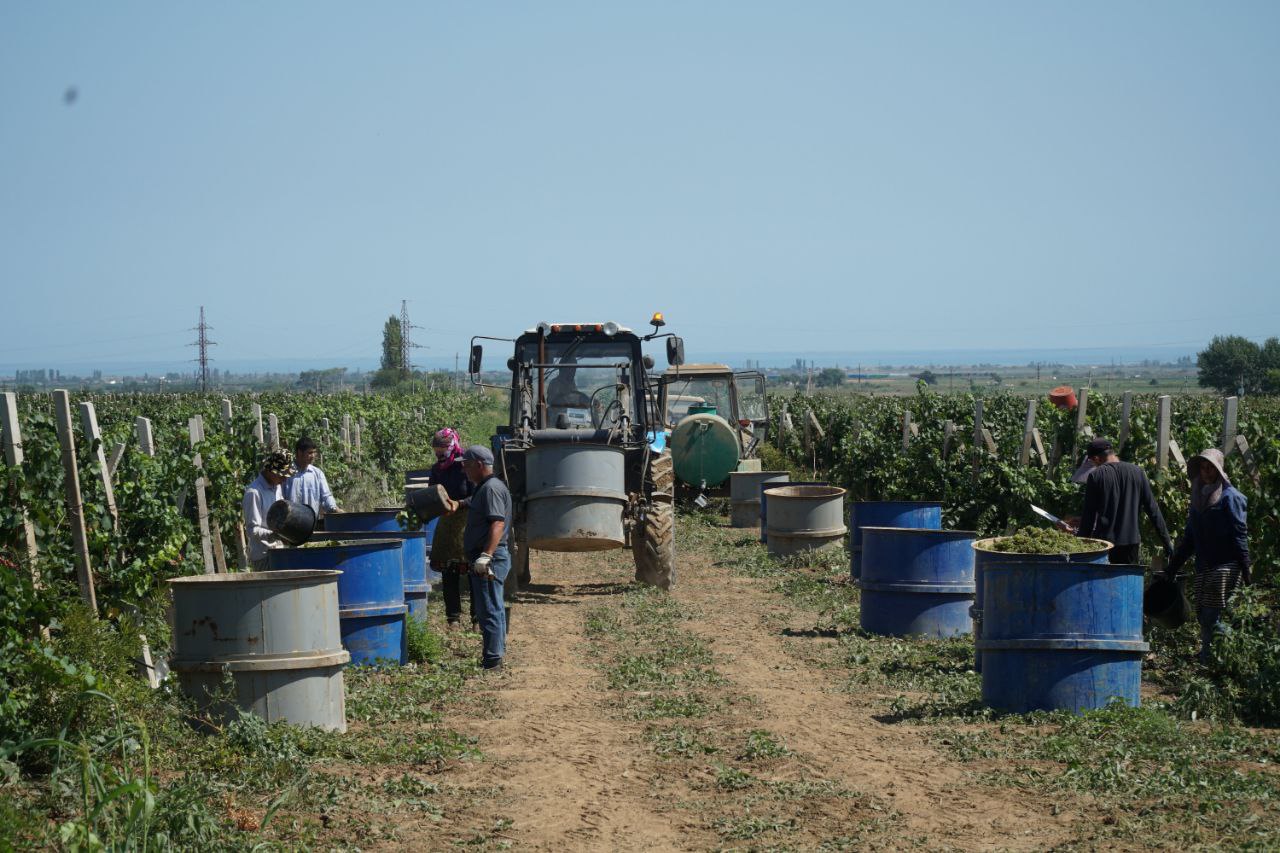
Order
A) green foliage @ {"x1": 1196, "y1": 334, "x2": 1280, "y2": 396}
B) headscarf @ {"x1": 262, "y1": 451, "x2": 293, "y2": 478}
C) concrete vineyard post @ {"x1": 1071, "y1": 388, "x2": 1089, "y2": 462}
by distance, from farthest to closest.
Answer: green foliage @ {"x1": 1196, "y1": 334, "x2": 1280, "y2": 396} < concrete vineyard post @ {"x1": 1071, "y1": 388, "x2": 1089, "y2": 462} < headscarf @ {"x1": 262, "y1": 451, "x2": 293, "y2": 478}

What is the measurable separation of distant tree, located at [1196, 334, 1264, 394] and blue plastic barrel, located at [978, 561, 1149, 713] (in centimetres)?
7642

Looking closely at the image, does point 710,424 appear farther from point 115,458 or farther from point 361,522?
point 115,458

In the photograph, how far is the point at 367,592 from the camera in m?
8.17

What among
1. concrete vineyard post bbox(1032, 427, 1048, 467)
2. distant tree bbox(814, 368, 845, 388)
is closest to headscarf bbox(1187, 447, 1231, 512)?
concrete vineyard post bbox(1032, 427, 1048, 467)

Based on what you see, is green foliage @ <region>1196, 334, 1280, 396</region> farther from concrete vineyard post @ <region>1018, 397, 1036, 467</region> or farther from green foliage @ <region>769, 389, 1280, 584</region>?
concrete vineyard post @ <region>1018, 397, 1036, 467</region>

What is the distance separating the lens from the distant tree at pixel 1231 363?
78500mm

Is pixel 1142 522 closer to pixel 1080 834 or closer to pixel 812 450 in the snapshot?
pixel 1080 834

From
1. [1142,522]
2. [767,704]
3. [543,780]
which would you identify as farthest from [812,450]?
[543,780]

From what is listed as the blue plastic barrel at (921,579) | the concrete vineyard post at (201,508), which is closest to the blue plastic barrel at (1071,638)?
the blue plastic barrel at (921,579)

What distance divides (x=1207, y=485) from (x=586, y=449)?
4.98 meters

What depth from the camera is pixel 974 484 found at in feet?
52.7

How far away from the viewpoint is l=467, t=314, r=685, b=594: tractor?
1113 centimetres

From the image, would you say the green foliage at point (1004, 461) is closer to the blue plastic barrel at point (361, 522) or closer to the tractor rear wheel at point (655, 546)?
the tractor rear wheel at point (655, 546)

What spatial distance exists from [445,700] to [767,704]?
6.08 ft
